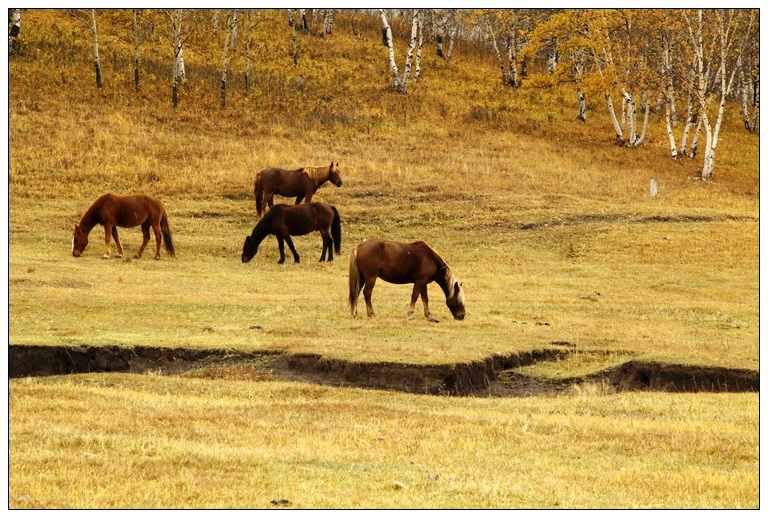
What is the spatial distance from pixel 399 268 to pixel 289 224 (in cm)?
1134

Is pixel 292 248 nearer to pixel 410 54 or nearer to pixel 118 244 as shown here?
pixel 118 244

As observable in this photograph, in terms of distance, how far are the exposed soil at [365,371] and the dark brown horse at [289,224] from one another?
1446cm

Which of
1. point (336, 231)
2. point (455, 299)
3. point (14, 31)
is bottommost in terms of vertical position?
point (455, 299)

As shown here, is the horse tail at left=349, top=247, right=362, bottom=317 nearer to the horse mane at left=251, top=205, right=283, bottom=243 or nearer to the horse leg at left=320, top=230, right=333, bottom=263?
the horse leg at left=320, top=230, right=333, bottom=263

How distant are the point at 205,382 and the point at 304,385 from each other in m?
1.61

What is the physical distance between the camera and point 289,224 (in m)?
32.4

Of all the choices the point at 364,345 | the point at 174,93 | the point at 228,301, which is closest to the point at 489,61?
the point at 174,93

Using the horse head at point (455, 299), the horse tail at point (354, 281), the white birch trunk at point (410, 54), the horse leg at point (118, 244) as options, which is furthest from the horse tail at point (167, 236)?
the white birch trunk at point (410, 54)

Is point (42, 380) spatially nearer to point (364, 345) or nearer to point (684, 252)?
point (364, 345)

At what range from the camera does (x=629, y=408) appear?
14.4 m

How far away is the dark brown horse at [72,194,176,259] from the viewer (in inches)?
1232

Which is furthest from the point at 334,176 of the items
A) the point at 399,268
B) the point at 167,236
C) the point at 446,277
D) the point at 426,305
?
the point at 399,268

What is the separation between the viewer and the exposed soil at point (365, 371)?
1667 centimetres

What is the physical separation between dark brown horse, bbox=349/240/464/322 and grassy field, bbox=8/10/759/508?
2.32 feet
